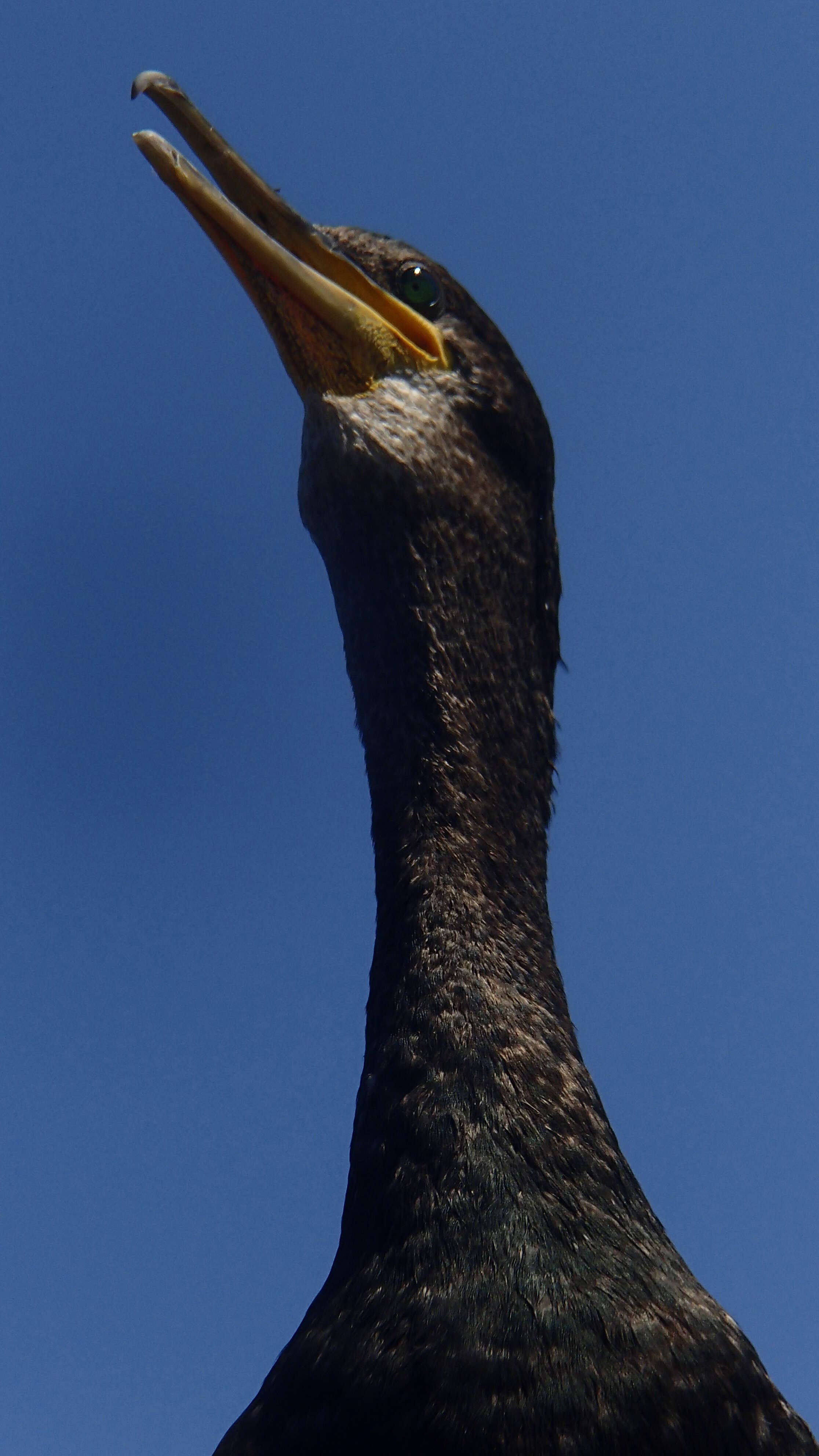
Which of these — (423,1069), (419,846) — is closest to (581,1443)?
(423,1069)

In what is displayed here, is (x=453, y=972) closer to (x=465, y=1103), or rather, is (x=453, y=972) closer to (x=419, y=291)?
(x=465, y=1103)

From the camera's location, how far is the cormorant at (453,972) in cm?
264

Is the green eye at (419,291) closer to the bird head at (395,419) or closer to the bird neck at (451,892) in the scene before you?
the bird head at (395,419)

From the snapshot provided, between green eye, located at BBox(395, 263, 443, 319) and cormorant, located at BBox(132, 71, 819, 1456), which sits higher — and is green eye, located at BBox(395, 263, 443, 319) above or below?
above

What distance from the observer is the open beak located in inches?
159

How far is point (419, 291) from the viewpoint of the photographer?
449 cm

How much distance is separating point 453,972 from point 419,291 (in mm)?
2400

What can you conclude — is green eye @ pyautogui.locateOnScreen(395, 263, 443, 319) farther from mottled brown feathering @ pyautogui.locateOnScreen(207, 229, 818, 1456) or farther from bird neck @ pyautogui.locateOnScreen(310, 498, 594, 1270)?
bird neck @ pyautogui.locateOnScreen(310, 498, 594, 1270)

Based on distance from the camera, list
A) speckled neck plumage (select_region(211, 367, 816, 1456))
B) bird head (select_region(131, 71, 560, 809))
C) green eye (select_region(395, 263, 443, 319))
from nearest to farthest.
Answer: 1. speckled neck plumage (select_region(211, 367, 816, 1456))
2. bird head (select_region(131, 71, 560, 809))
3. green eye (select_region(395, 263, 443, 319))

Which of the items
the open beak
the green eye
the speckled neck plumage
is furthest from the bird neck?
the green eye

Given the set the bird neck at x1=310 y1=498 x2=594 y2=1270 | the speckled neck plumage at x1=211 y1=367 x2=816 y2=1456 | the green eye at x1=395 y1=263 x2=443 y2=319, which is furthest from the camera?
the green eye at x1=395 y1=263 x2=443 y2=319

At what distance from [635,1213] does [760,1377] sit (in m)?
0.42

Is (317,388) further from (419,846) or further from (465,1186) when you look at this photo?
(465,1186)

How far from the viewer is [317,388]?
4215 millimetres
